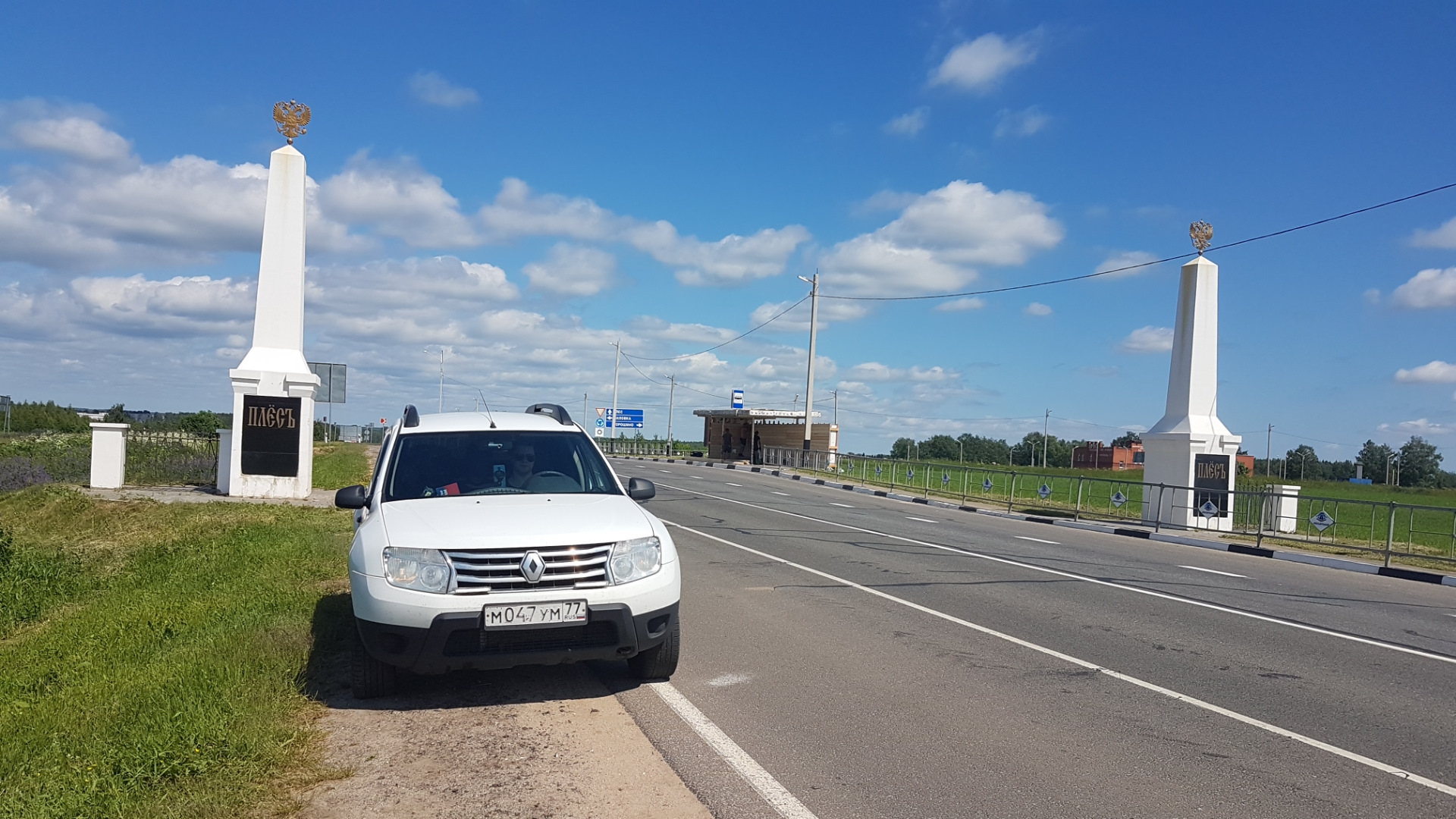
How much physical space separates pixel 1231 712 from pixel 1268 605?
18.8 feet

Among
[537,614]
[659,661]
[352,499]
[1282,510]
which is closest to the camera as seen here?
[537,614]

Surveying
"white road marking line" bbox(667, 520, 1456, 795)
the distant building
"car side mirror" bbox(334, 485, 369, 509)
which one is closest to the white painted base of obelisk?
"white road marking line" bbox(667, 520, 1456, 795)

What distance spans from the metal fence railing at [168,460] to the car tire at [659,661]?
826 inches

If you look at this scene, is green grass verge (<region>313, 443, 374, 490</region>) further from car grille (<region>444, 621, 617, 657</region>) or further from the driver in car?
car grille (<region>444, 621, 617, 657</region>)

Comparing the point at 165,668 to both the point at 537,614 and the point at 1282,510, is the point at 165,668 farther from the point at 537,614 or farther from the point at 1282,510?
the point at 1282,510

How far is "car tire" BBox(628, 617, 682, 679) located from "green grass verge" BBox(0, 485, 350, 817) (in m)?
2.03

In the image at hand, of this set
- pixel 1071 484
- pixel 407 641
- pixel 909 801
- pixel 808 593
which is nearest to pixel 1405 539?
pixel 1071 484

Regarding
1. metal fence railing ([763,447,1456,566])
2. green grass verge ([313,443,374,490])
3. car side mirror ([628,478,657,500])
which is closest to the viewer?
car side mirror ([628,478,657,500])

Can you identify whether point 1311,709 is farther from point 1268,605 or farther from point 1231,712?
point 1268,605

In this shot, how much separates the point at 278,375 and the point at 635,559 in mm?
17614

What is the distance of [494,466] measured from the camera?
7.01 metres

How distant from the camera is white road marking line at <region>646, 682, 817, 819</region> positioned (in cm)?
436

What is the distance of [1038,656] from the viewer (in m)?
7.65

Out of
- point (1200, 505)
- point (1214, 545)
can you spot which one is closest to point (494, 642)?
point (1214, 545)
